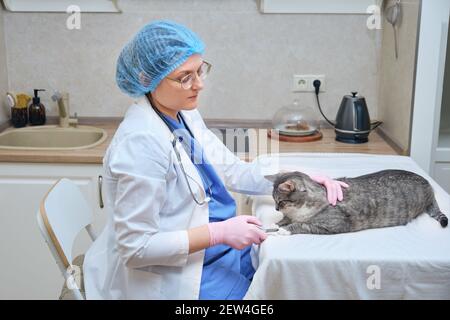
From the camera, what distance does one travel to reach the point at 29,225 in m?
2.21

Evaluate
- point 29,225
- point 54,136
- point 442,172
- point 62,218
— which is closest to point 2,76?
point 54,136

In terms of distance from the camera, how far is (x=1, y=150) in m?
2.17

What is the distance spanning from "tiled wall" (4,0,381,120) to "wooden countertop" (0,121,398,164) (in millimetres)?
240

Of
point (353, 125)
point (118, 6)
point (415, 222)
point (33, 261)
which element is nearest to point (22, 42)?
point (118, 6)

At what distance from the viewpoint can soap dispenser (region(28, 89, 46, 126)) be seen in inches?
99.3

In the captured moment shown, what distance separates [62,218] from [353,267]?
0.76 meters

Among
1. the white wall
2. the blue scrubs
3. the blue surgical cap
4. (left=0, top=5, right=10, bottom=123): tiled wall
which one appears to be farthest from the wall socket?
(left=0, top=5, right=10, bottom=123): tiled wall

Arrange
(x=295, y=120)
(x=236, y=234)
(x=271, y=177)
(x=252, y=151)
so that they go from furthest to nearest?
(x=295, y=120) → (x=252, y=151) → (x=271, y=177) → (x=236, y=234)

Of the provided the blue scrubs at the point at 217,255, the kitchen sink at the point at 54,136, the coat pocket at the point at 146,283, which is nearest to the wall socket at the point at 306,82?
the kitchen sink at the point at 54,136

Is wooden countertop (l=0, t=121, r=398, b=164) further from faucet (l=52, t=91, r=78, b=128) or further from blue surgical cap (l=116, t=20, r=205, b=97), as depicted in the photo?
blue surgical cap (l=116, t=20, r=205, b=97)

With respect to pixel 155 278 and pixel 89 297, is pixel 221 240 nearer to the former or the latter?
pixel 155 278

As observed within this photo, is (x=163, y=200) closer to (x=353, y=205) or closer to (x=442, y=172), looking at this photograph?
(x=353, y=205)

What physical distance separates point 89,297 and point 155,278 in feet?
0.64
